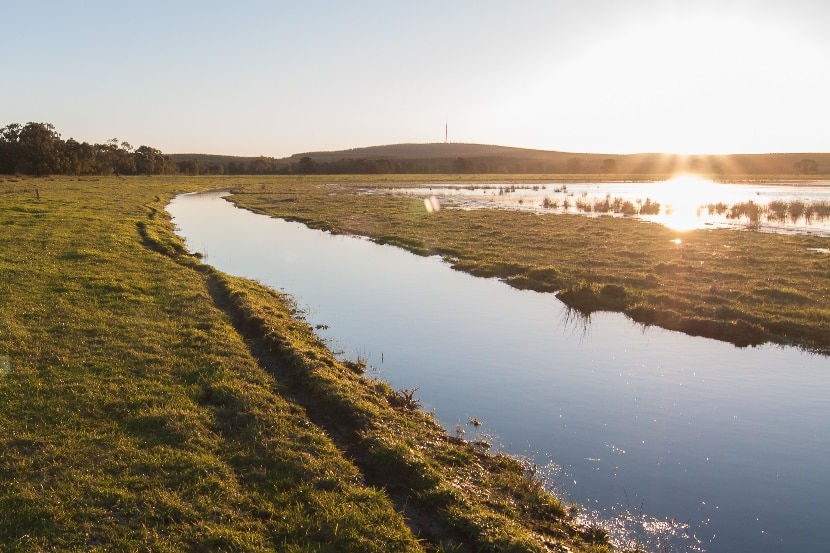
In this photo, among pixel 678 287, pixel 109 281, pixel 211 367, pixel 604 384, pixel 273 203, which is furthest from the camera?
pixel 273 203

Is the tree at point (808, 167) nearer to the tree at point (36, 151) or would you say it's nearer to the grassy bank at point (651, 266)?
the grassy bank at point (651, 266)

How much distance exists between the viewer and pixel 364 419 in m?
10.1

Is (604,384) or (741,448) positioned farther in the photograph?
(604,384)

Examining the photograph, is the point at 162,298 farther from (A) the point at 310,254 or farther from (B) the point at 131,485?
(A) the point at 310,254

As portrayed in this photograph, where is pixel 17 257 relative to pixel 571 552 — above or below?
above

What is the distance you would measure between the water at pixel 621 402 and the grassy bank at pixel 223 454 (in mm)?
1077

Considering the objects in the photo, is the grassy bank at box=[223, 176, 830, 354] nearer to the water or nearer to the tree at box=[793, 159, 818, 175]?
the water

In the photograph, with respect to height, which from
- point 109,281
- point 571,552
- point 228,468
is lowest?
point 571,552

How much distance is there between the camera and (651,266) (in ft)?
83.7

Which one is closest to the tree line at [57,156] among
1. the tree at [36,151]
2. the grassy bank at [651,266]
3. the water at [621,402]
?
the tree at [36,151]

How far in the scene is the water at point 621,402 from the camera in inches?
323

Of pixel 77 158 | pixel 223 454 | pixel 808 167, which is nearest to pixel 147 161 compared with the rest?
pixel 77 158

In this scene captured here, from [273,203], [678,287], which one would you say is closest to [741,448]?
[678,287]

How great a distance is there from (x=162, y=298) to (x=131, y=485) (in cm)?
1104
